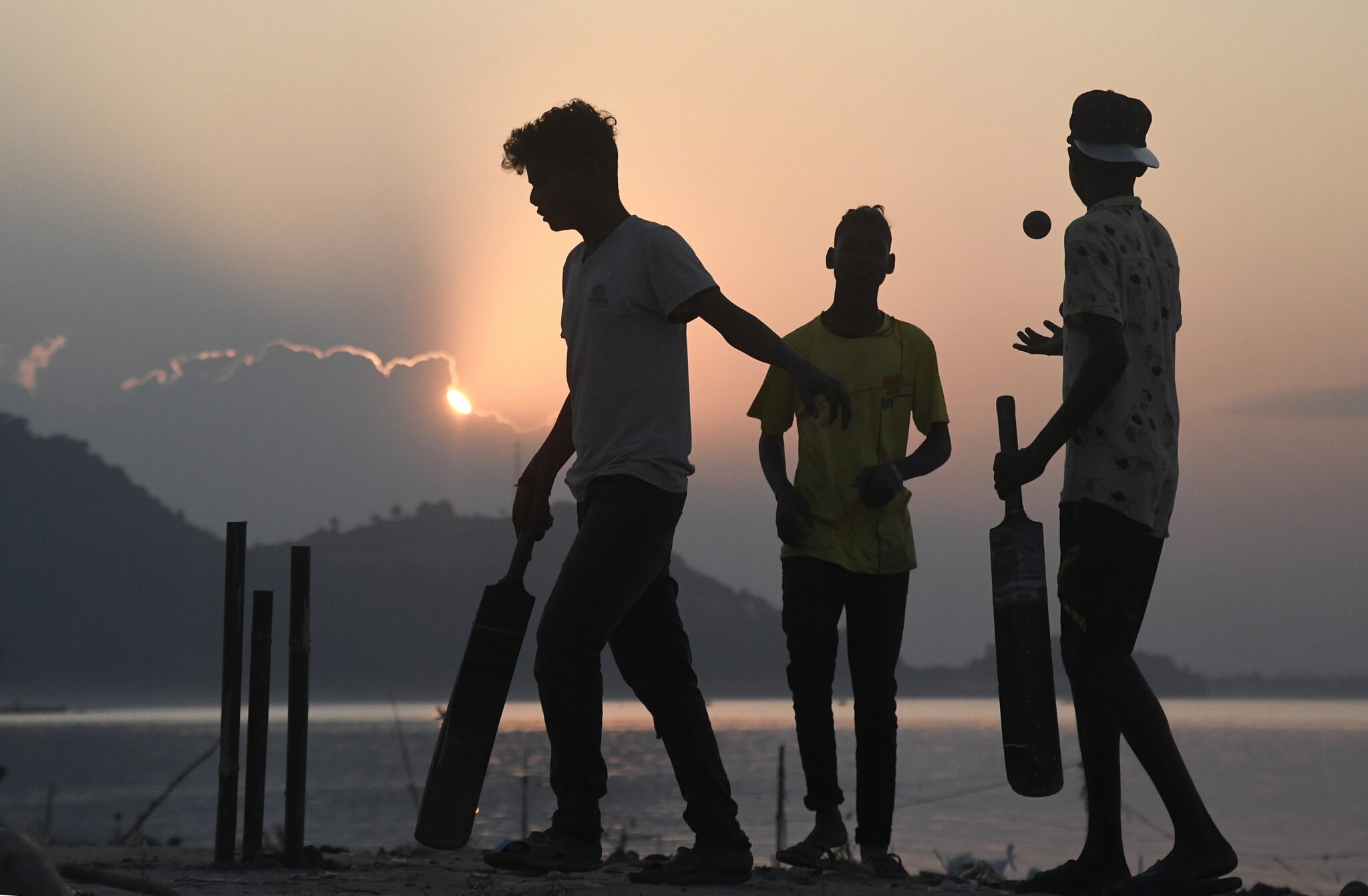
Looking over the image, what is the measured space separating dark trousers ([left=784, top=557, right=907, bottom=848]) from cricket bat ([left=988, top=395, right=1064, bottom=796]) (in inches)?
31.2

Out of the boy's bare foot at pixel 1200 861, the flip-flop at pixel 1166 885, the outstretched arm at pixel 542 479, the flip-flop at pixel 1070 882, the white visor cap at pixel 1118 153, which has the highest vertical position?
the white visor cap at pixel 1118 153

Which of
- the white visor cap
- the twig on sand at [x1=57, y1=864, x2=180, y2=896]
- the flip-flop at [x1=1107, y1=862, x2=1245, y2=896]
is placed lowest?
the flip-flop at [x1=1107, y1=862, x2=1245, y2=896]

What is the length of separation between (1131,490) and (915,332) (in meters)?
1.67

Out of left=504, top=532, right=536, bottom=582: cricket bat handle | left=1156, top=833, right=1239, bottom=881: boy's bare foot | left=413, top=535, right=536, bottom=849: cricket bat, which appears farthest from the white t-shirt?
left=1156, top=833, right=1239, bottom=881: boy's bare foot

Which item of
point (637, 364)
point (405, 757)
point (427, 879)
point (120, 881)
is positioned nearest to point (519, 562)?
point (637, 364)

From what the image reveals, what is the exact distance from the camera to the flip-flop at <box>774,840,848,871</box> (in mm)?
4895

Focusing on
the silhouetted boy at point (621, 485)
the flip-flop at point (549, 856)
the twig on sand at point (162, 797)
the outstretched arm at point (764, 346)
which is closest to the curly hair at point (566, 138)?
the silhouetted boy at point (621, 485)

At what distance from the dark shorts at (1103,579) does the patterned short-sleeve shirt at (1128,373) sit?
50 millimetres

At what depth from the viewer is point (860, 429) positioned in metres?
5.26

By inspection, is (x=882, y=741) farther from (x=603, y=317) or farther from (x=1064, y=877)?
(x=603, y=317)

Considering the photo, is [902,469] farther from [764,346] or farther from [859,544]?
[764,346]

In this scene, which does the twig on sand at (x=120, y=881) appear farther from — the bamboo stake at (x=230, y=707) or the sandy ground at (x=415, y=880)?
the bamboo stake at (x=230, y=707)

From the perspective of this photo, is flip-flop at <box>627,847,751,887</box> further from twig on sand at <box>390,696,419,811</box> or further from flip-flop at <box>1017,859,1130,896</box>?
twig on sand at <box>390,696,419,811</box>

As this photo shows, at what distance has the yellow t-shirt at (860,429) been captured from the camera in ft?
17.0
